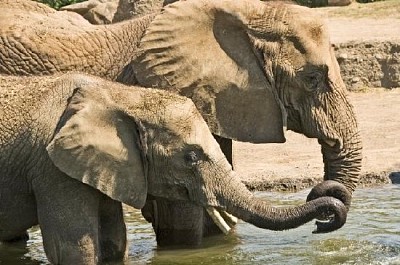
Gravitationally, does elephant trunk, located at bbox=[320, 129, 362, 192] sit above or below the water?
above

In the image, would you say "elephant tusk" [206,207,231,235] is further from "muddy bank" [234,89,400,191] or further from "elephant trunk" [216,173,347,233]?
"muddy bank" [234,89,400,191]

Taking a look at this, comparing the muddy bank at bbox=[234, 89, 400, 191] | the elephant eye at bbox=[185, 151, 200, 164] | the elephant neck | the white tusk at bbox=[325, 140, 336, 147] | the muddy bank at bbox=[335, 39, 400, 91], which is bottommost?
the elephant eye at bbox=[185, 151, 200, 164]

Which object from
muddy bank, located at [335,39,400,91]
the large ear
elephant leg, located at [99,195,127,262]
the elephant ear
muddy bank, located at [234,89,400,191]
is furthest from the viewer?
muddy bank, located at [335,39,400,91]

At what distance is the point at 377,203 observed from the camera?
33.7 feet

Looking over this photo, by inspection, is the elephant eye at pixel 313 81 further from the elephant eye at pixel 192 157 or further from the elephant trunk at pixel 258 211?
the elephant eye at pixel 192 157

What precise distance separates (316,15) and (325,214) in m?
1.73

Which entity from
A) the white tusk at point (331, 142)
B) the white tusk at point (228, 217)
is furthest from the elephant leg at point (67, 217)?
the white tusk at point (331, 142)

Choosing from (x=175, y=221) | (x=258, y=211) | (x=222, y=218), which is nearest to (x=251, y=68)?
(x=175, y=221)

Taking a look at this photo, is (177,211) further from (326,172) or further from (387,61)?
(387,61)

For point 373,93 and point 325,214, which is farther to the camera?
point 373,93

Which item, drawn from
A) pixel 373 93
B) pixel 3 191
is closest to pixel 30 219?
pixel 3 191

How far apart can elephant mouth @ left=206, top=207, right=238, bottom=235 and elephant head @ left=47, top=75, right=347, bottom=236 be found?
13cm

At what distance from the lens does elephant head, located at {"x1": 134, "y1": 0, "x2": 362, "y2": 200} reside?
838 cm

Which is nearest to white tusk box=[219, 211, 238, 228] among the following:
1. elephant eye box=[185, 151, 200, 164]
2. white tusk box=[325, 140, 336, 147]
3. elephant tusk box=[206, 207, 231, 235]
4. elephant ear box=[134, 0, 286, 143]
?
elephant tusk box=[206, 207, 231, 235]
